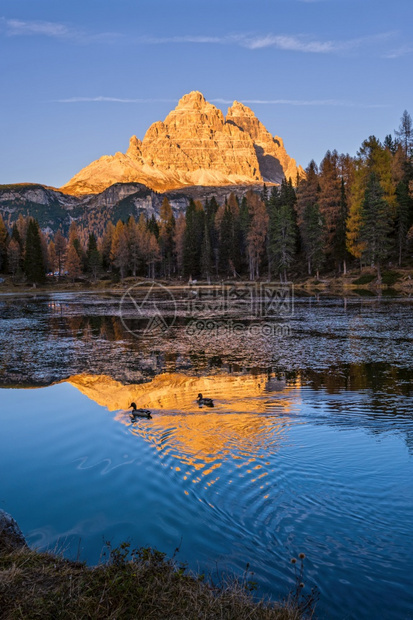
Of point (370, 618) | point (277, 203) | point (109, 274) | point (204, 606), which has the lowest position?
point (370, 618)

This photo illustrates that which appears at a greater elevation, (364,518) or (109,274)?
(109,274)

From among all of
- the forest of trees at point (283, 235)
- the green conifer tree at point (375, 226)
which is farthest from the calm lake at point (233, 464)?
the forest of trees at point (283, 235)

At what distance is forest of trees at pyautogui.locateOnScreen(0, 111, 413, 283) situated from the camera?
74.6 meters

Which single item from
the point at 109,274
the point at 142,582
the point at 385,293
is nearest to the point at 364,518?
the point at 142,582

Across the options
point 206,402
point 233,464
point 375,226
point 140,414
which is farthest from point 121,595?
point 375,226

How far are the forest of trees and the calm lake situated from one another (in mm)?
56194

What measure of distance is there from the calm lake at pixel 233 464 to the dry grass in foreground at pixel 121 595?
2.66ft

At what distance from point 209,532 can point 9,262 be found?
125 meters

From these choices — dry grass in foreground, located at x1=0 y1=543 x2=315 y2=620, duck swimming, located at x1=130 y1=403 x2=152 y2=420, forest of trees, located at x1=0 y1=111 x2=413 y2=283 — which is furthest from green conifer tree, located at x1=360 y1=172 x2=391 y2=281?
dry grass in foreground, located at x1=0 y1=543 x2=315 y2=620

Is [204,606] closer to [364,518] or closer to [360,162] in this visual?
[364,518]

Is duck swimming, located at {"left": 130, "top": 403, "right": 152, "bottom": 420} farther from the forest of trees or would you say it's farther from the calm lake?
the forest of trees

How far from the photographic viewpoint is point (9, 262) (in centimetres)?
11906

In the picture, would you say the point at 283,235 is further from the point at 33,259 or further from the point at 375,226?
the point at 33,259

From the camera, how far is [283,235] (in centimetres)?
9062
